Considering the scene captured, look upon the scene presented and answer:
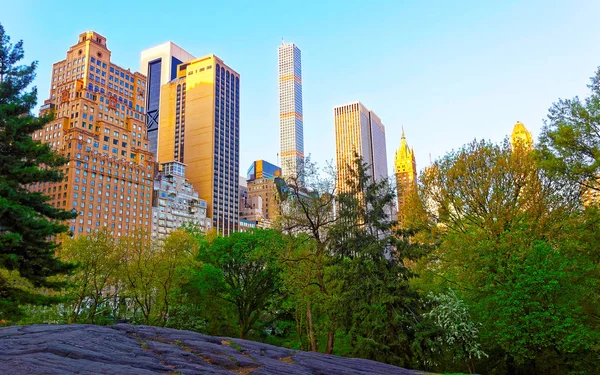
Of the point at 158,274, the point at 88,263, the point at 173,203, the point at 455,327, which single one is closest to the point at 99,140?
the point at 173,203

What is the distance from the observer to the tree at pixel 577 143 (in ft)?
93.4

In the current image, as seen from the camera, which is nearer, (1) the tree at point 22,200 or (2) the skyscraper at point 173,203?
(1) the tree at point 22,200

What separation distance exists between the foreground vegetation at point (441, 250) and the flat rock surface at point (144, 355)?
8290 millimetres

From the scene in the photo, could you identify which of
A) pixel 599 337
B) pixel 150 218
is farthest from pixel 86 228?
pixel 599 337

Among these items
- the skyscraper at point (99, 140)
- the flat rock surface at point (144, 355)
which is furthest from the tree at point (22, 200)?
the skyscraper at point (99, 140)

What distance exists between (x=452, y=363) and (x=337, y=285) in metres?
9.60

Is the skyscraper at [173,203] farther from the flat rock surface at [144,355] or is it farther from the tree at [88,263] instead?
the flat rock surface at [144,355]

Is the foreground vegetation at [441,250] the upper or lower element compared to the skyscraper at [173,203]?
lower

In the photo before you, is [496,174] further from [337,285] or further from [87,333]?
[87,333]

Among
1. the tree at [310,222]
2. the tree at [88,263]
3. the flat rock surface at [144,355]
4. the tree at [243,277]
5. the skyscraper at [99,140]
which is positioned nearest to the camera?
the flat rock surface at [144,355]

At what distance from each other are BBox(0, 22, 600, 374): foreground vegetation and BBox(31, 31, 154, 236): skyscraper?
118 metres

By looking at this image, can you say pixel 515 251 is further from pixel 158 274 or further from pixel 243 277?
pixel 158 274

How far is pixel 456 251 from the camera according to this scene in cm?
3178

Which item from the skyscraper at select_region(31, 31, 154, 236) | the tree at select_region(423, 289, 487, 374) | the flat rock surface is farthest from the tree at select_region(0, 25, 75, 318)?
the skyscraper at select_region(31, 31, 154, 236)
